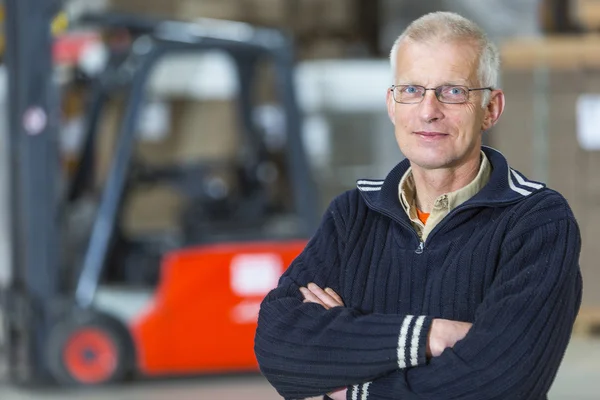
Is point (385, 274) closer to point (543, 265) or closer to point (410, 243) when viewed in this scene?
point (410, 243)

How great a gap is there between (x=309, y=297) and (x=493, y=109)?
0.46m

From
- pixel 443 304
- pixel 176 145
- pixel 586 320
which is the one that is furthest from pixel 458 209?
pixel 176 145

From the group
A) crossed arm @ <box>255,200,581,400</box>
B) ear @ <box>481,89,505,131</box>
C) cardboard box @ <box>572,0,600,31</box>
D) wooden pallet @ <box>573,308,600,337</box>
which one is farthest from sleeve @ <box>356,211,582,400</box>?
cardboard box @ <box>572,0,600,31</box>

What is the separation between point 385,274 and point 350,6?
6.95 meters

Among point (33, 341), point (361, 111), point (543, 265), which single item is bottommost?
point (33, 341)

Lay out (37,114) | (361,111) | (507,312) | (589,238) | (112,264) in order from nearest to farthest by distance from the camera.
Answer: (507,312) → (37,114) → (112,264) → (589,238) → (361,111)

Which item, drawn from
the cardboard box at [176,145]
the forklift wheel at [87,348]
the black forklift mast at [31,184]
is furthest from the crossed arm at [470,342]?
the cardboard box at [176,145]

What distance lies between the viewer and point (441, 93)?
6.52ft

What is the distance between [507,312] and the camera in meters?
1.89

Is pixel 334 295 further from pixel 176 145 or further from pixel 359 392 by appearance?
pixel 176 145

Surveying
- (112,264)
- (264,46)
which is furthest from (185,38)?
(112,264)

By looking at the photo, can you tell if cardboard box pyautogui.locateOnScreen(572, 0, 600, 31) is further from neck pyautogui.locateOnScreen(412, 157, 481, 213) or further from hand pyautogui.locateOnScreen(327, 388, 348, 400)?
hand pyautogui.locateOnScreen(327, 388, 348, 400)

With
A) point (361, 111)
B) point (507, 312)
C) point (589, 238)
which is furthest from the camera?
point (361, 111)

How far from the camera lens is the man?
1.89 meters
